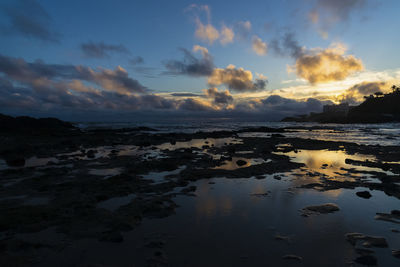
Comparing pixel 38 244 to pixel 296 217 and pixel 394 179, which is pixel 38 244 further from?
pixel 394 179

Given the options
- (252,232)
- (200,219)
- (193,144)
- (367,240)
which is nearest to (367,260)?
(367,240)

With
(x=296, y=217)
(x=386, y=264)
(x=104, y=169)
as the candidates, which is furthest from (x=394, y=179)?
(x=104, y=169)

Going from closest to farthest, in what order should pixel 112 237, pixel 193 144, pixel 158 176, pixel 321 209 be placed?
1. pixel 112 237
2. pixel 321 209
3. pixel 158 176
4. pixel 193 144

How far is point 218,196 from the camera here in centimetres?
823

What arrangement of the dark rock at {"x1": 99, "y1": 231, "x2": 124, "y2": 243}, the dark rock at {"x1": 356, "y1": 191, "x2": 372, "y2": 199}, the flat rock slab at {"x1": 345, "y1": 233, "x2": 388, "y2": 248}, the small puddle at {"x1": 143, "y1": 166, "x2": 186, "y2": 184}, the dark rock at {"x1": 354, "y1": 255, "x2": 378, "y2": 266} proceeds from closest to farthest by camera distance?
1. the dark rock at {"x1": 354, "y1": 255, "x2": 378, "y2": 266}
2. the flat rock slab at {"x1": 345, "y1": 233, "x2": 388, "y2": 248}
3. the dark rock at {"x1": 99, "y1": 231, "x2": 124, "y2": 243}
4. the dark rock at {"x1": 356, "y1": 191, "x2": 372, "y2": 199}
5. the small puddle at {"x1": 143, "y1": 166, "x2": 186, "y2": 184}

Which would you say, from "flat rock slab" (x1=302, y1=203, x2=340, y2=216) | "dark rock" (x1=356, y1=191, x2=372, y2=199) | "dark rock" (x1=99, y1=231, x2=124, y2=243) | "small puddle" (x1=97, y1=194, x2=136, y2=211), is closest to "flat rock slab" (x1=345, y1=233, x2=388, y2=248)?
"flat rock slab" (x1=302, y1=203, x2=340, y2=216)

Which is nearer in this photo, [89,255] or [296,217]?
[89,255]

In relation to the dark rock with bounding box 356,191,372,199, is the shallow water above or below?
below

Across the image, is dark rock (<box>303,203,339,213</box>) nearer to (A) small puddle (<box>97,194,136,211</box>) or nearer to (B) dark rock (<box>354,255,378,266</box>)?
(B) dark rock (<box>354,255,378,266</box>)

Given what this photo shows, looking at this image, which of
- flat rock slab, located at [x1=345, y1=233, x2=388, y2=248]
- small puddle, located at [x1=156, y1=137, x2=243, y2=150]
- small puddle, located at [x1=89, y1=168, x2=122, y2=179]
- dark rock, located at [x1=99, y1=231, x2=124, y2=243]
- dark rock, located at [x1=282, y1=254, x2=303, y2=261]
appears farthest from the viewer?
small puddle, located at [x1=156, y1=137, x2=243, y2=150]

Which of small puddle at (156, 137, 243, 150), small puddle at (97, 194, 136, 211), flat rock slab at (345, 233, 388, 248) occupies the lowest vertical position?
small puddle at (156, 137, 243, 150)

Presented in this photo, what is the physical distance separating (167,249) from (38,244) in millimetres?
2991

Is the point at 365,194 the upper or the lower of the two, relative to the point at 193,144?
upper

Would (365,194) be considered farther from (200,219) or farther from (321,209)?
(200,219)
